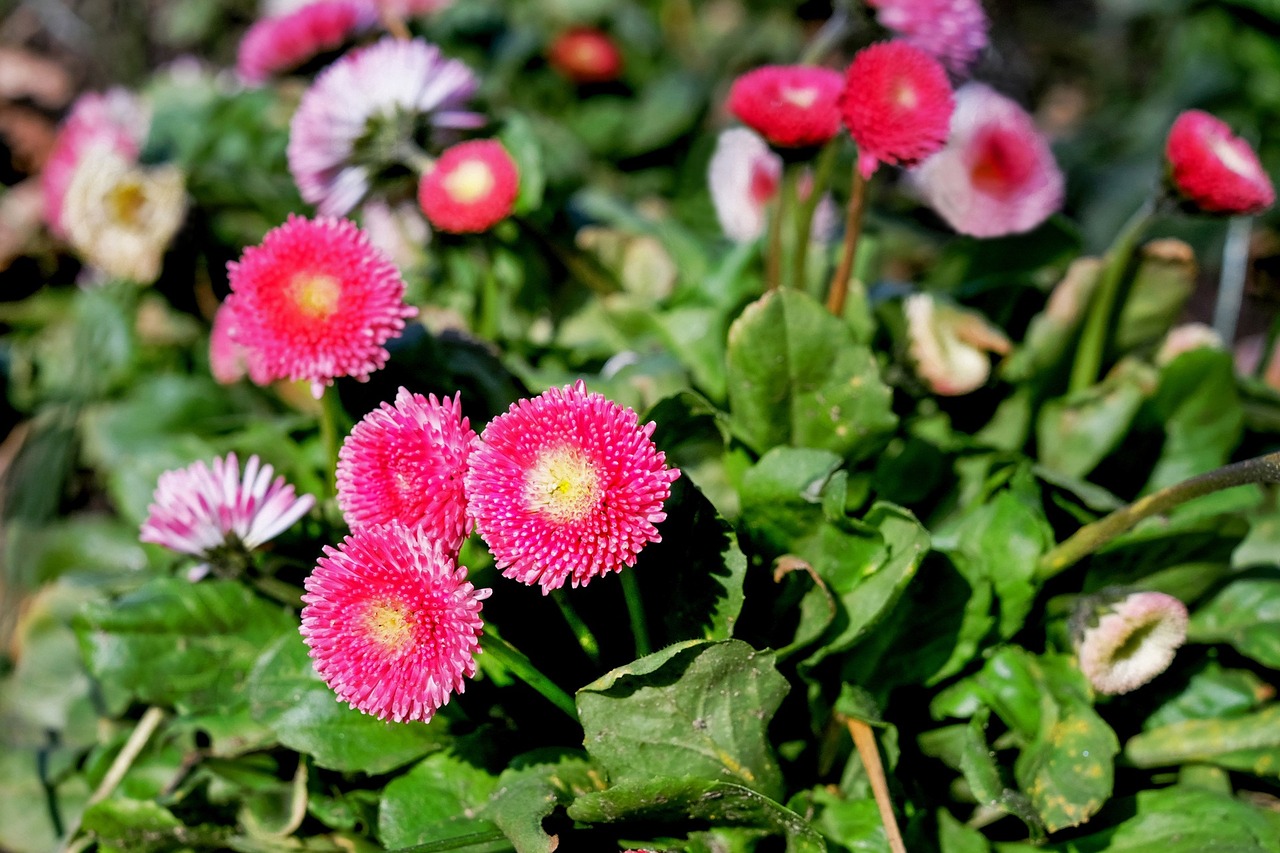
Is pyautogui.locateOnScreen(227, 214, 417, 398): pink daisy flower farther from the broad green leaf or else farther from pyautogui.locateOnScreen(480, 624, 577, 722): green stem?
the broad green leaf

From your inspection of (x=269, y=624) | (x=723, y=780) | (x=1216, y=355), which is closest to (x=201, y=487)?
(x=269, y=624)

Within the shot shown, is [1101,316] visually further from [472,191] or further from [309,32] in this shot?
[309,32]

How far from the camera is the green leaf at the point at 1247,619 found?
165 cm

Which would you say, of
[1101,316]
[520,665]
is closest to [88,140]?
[520,665]

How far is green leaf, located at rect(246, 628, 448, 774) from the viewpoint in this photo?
1.41 m

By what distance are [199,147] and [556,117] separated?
1.28 metres

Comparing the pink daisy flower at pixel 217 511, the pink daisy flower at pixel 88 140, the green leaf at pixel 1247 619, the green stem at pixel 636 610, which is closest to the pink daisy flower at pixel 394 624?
the green stem at pixel 636 610

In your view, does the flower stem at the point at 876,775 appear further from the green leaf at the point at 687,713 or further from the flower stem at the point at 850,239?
the flower stem at the point at 850,239

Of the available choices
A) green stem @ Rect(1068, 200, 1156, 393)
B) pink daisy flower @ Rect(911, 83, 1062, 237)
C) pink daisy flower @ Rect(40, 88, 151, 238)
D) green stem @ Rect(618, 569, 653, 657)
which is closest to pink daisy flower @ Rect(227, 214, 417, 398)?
green stem @ Rect(618, 569, 653, 657)

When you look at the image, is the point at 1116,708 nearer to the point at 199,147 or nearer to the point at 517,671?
the point at 517,671

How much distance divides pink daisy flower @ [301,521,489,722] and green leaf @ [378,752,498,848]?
0.37 m

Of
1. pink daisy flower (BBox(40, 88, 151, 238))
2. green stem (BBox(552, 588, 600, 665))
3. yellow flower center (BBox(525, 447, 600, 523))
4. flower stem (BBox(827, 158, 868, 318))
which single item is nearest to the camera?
yellow flower center (BBox(525, 447, 600, 523))

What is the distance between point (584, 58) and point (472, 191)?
202 centimetres

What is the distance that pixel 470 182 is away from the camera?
184 centimetres
